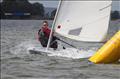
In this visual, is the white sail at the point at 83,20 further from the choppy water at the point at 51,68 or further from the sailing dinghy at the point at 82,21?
the choppy water at the point at 51,68

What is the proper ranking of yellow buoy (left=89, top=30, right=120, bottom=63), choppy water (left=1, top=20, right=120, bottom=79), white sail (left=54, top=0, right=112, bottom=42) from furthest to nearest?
white sail (left=54, top=0, right=112, bottom=42)
yellow buoy (left=89, top=30, right=120, bottom=63)
choppy water (left=1, top=20, right=120, bottom=79)

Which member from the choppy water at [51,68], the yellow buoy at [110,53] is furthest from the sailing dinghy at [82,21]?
the yellow buoy at [110,53]

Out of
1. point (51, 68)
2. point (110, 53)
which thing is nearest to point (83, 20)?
point (110, 53)

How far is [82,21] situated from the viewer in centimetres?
1756

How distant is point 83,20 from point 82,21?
6 cm

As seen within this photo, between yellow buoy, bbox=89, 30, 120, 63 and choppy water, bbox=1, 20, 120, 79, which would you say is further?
yellow buoy, bbox=89, 30, 120, 63

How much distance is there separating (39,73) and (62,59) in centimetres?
331

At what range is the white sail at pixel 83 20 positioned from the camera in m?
17.3

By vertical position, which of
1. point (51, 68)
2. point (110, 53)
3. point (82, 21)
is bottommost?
point (51, 68)

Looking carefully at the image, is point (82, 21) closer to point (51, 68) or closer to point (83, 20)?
point (83, 20)

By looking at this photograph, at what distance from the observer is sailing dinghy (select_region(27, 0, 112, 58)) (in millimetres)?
17344

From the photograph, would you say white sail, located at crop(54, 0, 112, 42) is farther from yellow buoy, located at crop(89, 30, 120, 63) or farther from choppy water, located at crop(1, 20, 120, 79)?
yellow buoy, located at crop(89, 30, 120, 63)

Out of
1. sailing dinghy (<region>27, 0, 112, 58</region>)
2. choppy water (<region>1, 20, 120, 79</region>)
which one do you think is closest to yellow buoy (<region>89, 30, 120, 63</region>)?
choppy water (<region>1, 20, 120, 79</region>)

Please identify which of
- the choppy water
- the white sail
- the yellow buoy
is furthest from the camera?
the white sail
